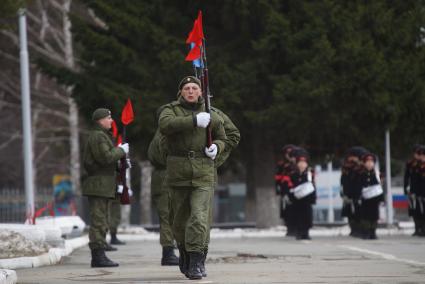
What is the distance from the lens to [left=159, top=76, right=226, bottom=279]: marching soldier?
12.0 meters

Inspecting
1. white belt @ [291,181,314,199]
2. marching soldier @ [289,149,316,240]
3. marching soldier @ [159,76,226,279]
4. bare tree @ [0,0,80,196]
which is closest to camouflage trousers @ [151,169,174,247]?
marching soldier @ [159,76,226,279]

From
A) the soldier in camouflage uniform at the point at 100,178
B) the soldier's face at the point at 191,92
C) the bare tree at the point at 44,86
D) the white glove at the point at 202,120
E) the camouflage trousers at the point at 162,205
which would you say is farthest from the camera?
the bare tree at the point at 44,86

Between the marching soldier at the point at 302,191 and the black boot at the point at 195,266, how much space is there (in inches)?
453

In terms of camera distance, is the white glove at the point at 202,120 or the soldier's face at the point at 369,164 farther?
the soldier's face at the point at 369,164

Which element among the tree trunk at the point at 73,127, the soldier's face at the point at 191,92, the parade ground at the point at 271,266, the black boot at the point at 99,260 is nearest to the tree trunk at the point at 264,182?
the parade ground at the point at 271,266

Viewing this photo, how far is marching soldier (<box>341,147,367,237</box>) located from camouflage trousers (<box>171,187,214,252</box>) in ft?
38.6

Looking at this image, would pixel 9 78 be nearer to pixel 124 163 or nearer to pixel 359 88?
pixel 359 88

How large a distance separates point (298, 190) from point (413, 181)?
227 cm

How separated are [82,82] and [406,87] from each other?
7.47m

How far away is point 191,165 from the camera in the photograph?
12.1 meters

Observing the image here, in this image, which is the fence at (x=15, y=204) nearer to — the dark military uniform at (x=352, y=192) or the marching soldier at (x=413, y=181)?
the dark military uniform at (x=352, y=192)

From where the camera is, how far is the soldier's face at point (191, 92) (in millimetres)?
12258

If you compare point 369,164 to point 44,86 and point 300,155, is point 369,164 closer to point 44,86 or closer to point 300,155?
point 300,155

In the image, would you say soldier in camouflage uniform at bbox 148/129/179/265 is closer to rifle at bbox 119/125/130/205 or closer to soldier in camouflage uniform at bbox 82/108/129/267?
rifle at bbox 119/125/130/205
